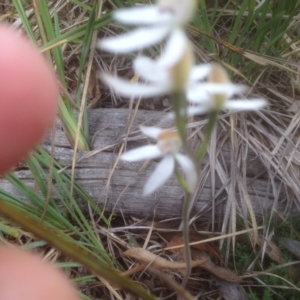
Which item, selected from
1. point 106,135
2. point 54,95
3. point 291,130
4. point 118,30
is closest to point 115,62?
point 118,30

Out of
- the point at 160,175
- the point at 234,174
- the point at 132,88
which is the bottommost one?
the point at 234,174

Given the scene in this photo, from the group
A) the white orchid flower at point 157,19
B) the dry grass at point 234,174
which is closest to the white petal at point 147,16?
the white orchid flower at point 157,19

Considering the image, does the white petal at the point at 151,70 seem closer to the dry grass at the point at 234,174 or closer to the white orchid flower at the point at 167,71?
the white orchid flower at the point at 167,71

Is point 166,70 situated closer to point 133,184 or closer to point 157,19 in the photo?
point 157,19

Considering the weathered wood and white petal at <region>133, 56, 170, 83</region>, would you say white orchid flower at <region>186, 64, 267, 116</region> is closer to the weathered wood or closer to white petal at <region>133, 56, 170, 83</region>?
white petal at <region>133, 56, 170, 83</region>

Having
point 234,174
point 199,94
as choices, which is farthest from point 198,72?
point 234,174

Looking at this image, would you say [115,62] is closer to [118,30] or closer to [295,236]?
[118,30]
